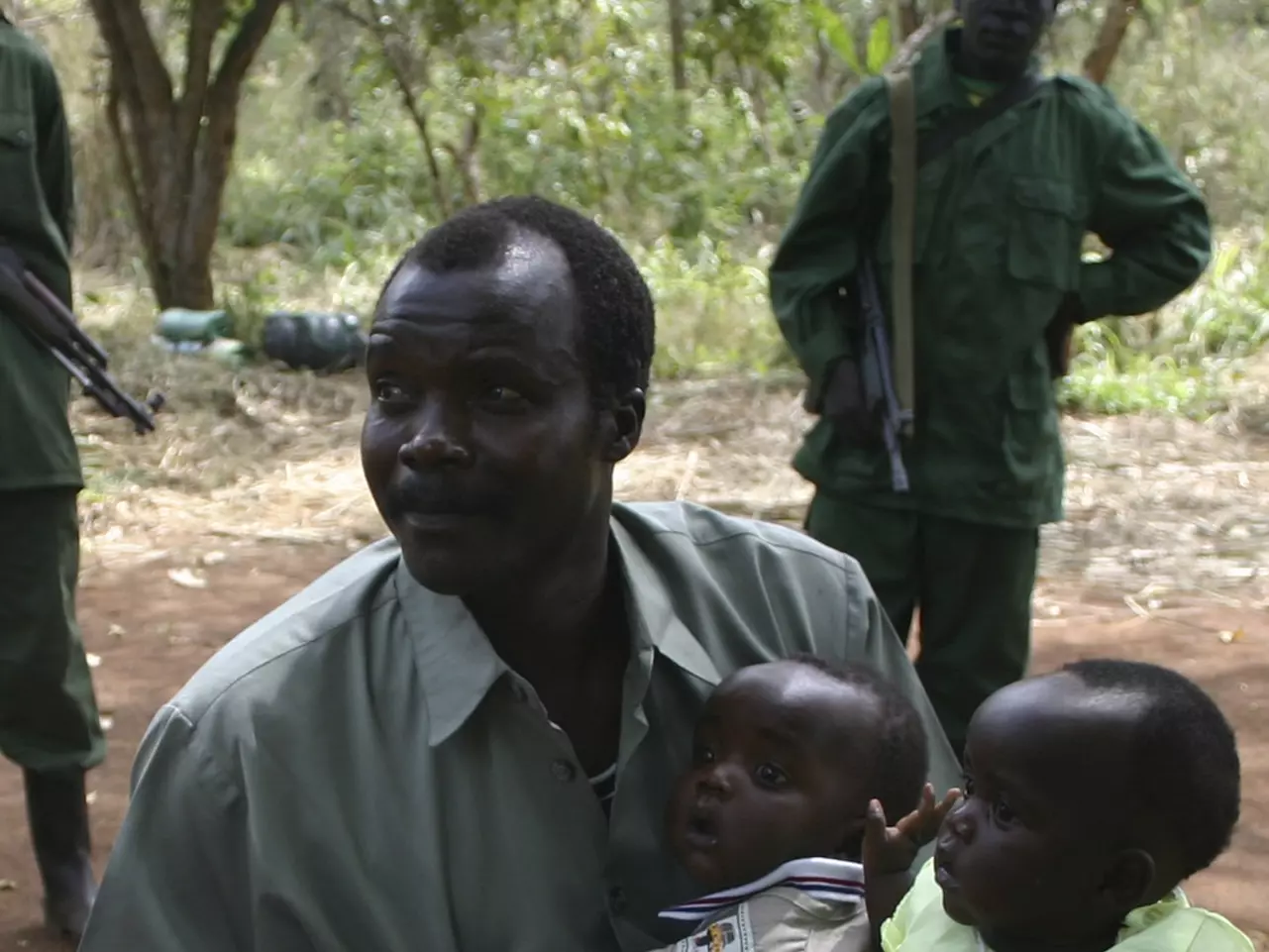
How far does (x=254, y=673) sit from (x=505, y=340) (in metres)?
0.41

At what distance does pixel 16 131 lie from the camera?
316 cm

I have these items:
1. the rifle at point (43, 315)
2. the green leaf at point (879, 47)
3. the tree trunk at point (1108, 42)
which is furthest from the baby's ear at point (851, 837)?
the tree trunk at point (1108, 42)

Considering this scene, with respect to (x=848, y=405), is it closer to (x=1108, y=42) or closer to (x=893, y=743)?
(x=893, y=743)

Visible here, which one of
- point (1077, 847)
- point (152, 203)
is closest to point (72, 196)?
point (1077, 847)

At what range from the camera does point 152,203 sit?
1041cm

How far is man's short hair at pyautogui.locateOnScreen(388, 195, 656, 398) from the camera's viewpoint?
1652mm

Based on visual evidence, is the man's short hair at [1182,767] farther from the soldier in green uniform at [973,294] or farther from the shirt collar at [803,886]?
the soldier in green uniform at [973,294]

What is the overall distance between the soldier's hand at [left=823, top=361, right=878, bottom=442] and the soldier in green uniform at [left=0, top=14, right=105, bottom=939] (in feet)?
5.07

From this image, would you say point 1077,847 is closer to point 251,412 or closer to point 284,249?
point 251,412

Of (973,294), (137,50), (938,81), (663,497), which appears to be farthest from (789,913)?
(137,50)

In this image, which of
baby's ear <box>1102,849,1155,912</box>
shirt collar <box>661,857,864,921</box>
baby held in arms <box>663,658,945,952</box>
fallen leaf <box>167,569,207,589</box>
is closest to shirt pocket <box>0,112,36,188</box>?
baby held in arms <box>663,658,945,952</box>

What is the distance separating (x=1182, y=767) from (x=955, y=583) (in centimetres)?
200

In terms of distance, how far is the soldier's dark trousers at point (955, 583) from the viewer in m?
3.51

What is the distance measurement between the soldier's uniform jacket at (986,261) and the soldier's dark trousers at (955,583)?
0.19ft
